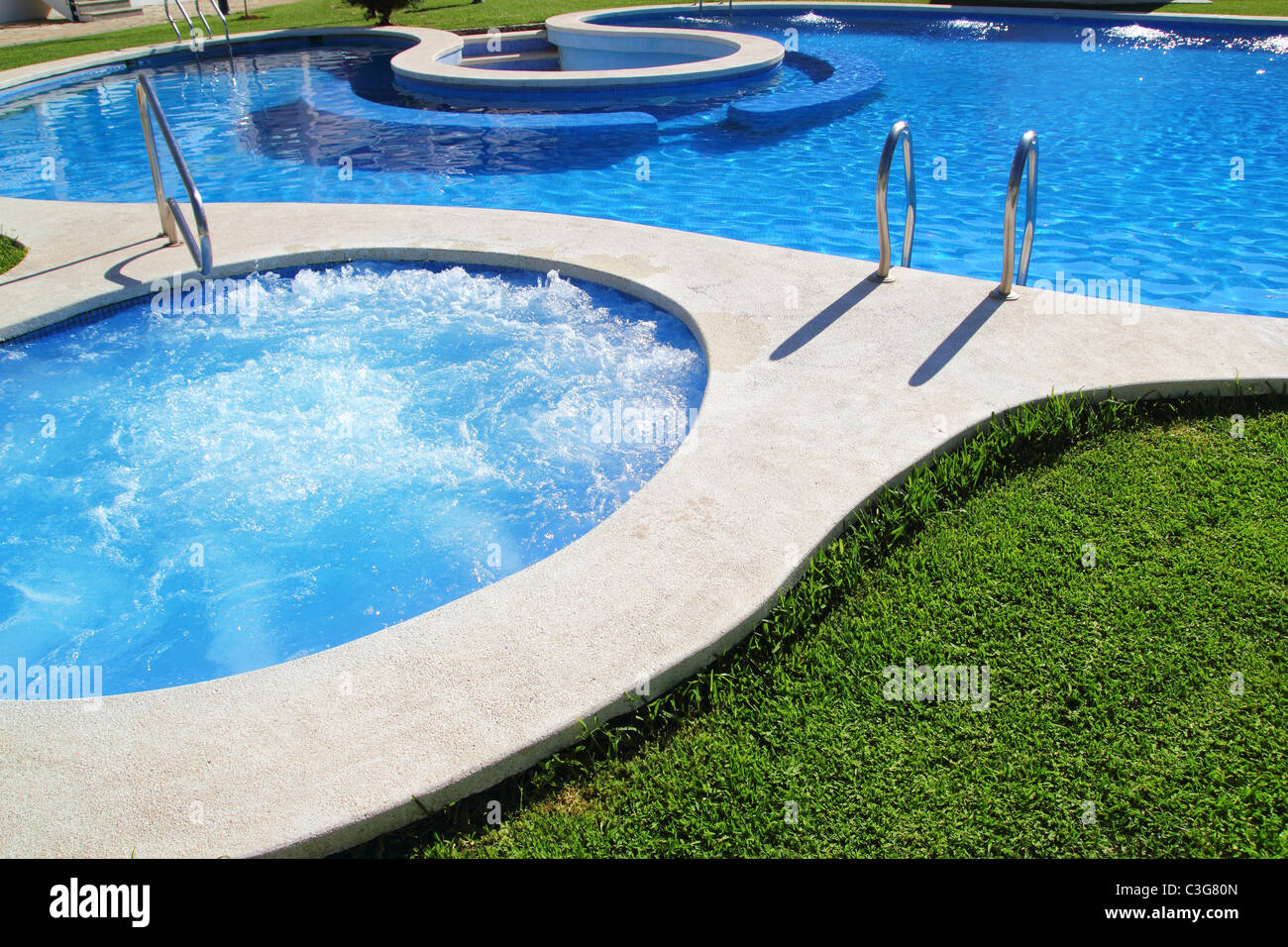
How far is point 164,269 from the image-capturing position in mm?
7391

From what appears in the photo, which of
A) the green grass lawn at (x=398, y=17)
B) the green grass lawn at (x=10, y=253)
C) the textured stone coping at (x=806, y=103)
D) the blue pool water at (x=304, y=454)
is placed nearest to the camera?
the blue pool water at (x=304, y=454)

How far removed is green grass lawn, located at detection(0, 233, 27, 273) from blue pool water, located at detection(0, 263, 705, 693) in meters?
1.42

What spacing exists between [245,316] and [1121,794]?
6653mm

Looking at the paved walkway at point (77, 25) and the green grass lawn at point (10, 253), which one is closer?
the green grass lawn at point (10, 253)

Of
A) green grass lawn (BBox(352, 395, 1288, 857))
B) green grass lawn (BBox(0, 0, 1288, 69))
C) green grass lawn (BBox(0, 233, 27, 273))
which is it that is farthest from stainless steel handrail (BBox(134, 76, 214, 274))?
green grass lawn (BBox(0, 0, 1288, 69))

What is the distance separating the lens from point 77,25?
2373 cm

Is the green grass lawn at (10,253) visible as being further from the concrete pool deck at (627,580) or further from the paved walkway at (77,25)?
the paved walkway at (77,25)

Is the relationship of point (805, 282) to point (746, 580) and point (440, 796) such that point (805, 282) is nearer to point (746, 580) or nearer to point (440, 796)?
point (746, 580)

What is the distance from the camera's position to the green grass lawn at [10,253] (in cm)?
760

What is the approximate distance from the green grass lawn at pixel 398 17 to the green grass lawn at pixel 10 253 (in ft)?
40.0

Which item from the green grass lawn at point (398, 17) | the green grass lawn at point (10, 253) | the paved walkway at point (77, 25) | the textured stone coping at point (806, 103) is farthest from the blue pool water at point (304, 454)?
the paved walkway at point (77, 25)

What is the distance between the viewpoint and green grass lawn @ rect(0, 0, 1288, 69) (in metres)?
18.5

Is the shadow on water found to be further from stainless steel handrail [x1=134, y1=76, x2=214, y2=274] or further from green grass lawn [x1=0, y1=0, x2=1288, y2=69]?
green grass lawn [x1=0, y1=0, x2=1288, y2=69]

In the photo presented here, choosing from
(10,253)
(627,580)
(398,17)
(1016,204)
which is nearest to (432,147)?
(10,253)
